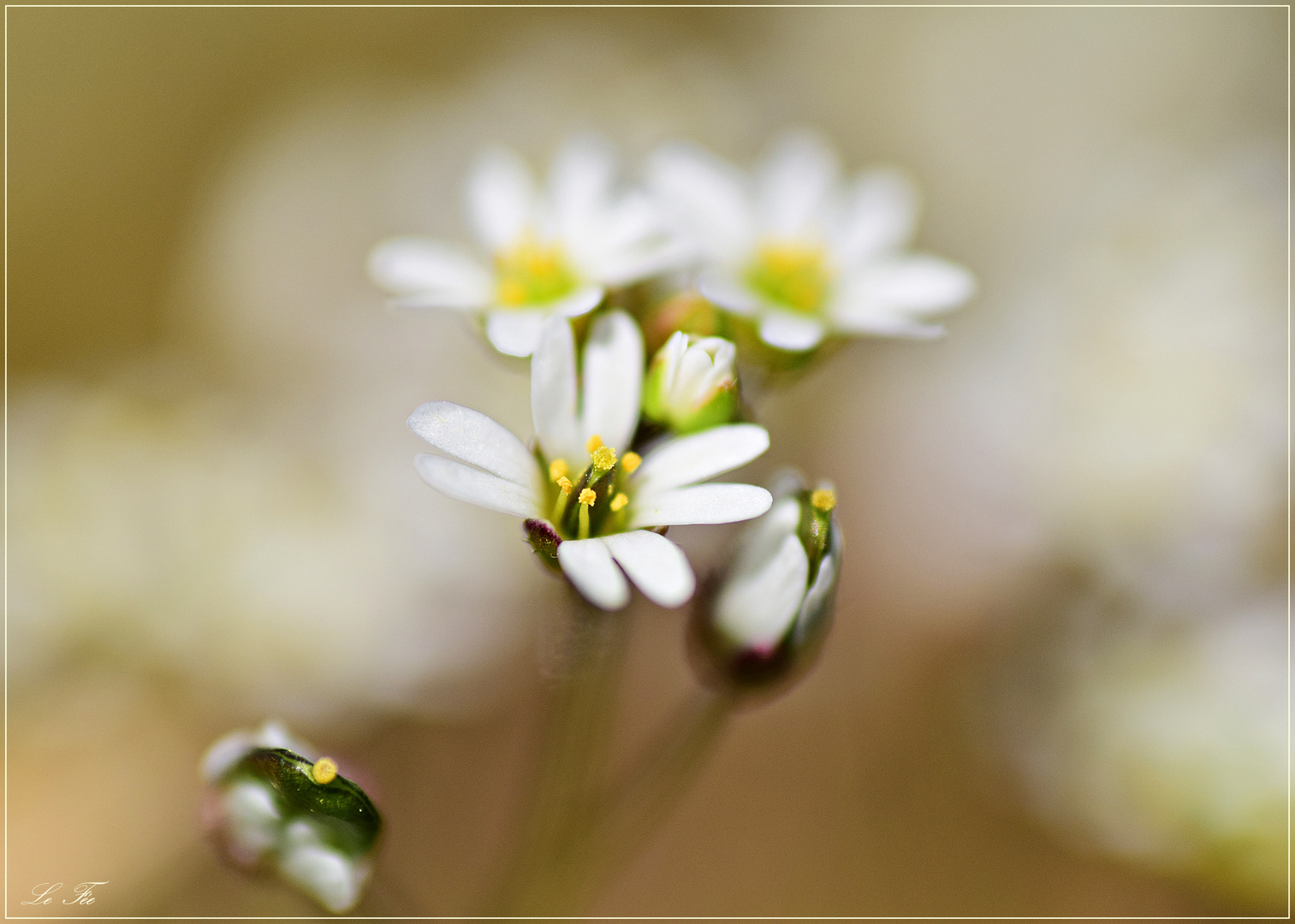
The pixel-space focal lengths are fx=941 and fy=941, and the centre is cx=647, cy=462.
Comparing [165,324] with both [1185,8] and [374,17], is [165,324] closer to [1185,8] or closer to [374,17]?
[374,17]

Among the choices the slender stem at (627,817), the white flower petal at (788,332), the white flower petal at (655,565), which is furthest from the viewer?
the slender stem at (627,817)

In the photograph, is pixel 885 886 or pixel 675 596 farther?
pixel 885 886

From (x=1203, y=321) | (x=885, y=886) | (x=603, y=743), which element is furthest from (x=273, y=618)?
(x=1203, y=321)

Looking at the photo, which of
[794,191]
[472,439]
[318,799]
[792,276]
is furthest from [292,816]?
[794,191]

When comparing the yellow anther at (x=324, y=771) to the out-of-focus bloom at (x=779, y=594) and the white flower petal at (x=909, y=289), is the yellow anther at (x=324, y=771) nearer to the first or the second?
the out-of-focus bloom at (x=779, y=594)

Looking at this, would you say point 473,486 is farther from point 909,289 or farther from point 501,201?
point 909,289

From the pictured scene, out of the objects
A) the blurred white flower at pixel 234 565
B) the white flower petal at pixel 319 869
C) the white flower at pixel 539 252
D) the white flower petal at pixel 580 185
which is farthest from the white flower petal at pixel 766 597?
the blurred white flower at pixel 234 565

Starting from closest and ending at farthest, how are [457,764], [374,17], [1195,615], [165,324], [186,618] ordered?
[186,618]
[1195,615]
[457,764]
[165,324]
[374,17]
